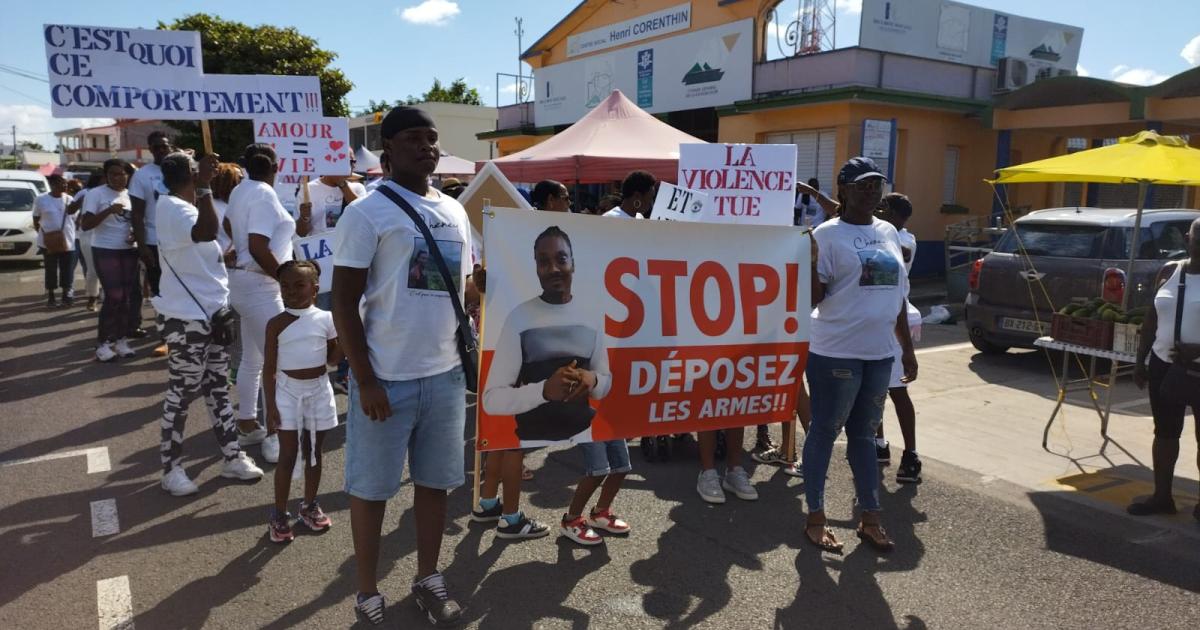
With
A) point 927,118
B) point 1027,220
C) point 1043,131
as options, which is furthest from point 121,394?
point 1043,131

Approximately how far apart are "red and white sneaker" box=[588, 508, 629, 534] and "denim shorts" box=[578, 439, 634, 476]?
306 millimetres

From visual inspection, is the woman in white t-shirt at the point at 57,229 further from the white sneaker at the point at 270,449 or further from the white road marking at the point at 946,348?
the white road marking at the point at 946,348

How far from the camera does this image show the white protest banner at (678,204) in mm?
5000

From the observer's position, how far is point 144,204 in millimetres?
7586

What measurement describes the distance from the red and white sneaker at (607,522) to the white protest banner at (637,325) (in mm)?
553

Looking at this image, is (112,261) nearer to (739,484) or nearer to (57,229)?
(57,229)

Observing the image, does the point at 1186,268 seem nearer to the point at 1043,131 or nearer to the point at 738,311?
the point at 738,311

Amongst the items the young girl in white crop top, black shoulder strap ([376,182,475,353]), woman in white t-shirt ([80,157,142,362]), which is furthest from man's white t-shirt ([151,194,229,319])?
woman in white t-shirt ([80,157,142,362])

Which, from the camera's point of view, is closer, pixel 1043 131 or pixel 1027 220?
pixel 1027 220

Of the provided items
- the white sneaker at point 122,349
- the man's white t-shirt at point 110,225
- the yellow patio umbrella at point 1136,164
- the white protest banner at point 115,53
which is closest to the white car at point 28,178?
the man's white t-shirt at point 110,225

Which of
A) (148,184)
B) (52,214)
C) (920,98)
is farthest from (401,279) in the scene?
(920,98)

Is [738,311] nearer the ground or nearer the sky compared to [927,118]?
nearer the ground

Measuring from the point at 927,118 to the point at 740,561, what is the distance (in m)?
14.7

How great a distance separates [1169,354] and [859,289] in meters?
2.04
